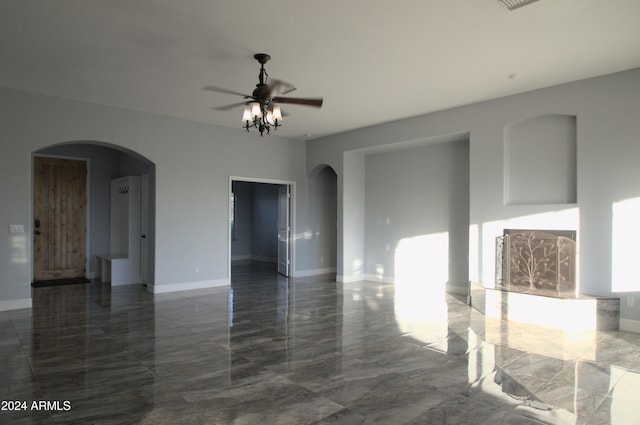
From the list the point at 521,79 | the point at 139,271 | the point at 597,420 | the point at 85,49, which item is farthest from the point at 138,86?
the point at 597,420

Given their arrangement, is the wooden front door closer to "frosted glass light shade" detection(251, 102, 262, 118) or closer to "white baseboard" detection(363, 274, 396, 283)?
"white baseboard" detection(363, 274, 396, 283)

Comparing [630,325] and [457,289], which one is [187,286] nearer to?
[457,289]

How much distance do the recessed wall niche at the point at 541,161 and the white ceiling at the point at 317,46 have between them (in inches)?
23.0

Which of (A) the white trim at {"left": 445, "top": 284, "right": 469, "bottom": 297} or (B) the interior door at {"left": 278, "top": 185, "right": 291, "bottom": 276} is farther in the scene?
(B) the interior door at {"left": 278, "top": 185, "right": 291, "bottom": 276}

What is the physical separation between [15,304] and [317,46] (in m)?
5.45

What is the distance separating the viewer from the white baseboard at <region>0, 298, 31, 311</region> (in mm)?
5739

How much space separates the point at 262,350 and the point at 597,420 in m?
2.78

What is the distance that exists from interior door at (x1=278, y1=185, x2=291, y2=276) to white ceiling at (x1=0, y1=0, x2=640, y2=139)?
133 inches

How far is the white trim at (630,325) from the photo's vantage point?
4.83m

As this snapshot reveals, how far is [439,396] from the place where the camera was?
3.05m

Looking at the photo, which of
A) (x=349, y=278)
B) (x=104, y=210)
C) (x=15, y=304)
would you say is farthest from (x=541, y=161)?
(x=104, y=210)

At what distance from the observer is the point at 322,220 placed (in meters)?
9.62

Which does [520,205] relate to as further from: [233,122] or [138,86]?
[138,86]

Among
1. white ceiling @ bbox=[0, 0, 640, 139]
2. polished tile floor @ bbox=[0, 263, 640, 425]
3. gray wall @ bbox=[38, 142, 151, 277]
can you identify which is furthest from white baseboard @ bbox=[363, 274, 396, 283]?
gray wall @ bbox=[38, 142, 151, 277]
